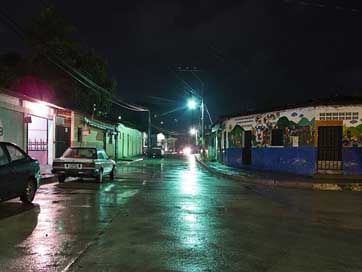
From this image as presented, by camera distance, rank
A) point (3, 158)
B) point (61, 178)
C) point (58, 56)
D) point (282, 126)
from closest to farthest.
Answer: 1. point (3, 158)
2. point (61, 178)
3. point (282, 126)
4. point (58, 56)

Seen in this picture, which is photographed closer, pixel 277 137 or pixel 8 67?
pixel 277 137

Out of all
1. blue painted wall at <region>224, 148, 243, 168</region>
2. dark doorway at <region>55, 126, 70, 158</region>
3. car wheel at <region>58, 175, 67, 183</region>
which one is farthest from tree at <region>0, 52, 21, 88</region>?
blue painted wall at <region>224, 148, 243, 168</region>

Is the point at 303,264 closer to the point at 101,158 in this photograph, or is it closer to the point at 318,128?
the point at 101,158

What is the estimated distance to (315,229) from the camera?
887 cm

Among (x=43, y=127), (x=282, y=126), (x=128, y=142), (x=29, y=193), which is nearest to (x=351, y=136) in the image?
(x=282, y=126)

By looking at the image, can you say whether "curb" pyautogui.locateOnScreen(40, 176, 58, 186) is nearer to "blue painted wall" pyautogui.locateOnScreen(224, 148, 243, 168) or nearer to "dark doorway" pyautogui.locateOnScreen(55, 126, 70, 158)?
"dark doorway" pyautogui.locateOnScreen(55, 126, 70, 158)

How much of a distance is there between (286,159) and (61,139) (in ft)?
49.6

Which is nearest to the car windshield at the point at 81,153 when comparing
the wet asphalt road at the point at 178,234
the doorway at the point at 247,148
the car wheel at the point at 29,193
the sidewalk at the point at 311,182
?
the wet asphalt road at the point at 178,234

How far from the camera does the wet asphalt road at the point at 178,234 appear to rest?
6168 mm

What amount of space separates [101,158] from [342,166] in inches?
477

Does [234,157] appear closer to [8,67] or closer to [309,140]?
[309,140]

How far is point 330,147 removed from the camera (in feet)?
72.3

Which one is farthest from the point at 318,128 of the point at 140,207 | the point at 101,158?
the point at 140,207

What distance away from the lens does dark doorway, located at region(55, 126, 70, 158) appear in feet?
93.2
